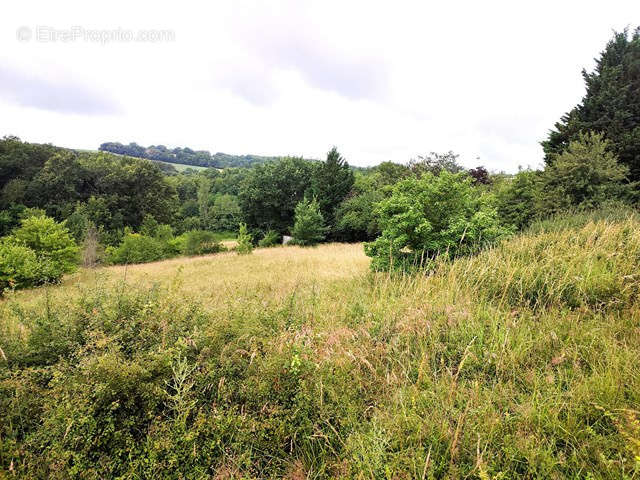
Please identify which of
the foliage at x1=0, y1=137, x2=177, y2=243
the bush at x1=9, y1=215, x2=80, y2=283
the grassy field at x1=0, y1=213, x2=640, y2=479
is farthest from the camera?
the foliage at x1=0, y1=137, x2=177, y2=243

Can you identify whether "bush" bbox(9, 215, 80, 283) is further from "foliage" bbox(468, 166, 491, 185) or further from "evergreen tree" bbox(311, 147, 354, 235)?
"foliage" bbox(468, 166, 491, 185)

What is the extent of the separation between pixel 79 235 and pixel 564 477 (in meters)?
39.4

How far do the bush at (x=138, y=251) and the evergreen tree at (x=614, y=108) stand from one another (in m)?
30.2

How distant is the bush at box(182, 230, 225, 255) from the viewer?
24.2 m

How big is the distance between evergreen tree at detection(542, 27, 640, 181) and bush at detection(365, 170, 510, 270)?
1162 cm

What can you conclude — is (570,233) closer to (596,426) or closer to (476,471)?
(596,426)

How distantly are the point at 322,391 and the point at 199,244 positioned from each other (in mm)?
24601

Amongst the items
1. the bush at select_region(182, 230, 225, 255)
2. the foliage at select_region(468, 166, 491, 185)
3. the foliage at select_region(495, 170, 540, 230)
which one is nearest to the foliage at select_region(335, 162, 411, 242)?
the foliage at select_region(468, 166, 491, 185)

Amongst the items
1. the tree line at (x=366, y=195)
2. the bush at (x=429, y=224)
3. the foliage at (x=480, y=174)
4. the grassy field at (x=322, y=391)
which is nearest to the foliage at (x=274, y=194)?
the tree line at (x=366, y=195)

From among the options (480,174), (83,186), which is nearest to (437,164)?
(480,174)

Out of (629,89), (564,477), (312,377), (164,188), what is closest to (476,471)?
(564,477)

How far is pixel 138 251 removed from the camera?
2559 centimetres

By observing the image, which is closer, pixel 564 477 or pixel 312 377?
pixel 564 477

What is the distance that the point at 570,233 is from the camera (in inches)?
204
